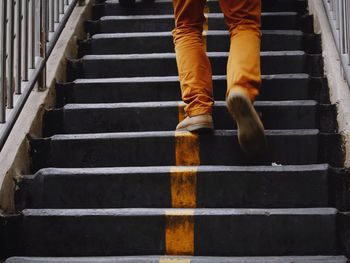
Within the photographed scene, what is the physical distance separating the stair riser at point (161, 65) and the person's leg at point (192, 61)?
62 centimetres

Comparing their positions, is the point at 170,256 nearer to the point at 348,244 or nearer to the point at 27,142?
the point at 348,244

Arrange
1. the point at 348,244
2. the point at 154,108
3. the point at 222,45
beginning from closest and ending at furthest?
the point at 348,244, the point at 154,108, the point at 222,45

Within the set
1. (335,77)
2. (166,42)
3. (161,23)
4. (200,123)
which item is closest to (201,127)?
(200,123)

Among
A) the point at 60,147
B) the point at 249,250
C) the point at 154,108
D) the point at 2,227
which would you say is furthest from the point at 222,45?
the point at 2,227

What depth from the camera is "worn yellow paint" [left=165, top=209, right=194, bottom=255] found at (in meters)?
2.35

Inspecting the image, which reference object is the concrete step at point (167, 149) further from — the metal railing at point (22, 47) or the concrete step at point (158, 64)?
the concrete step at point (158, 64)

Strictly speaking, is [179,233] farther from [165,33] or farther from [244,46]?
[165,33]

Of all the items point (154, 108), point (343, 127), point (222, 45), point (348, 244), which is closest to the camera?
point (348, 244)

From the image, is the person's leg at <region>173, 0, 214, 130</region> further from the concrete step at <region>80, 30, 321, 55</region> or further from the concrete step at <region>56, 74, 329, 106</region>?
the concrete step at <region>80, 30, 321, 55</region>

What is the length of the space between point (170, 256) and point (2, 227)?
758 millimetres

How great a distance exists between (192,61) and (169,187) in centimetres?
64

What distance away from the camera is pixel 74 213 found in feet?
7.94

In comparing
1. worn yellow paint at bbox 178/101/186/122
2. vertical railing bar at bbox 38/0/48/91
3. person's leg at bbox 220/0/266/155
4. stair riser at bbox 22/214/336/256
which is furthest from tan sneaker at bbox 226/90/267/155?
vertical railing bar at bbox 38/0/48/91

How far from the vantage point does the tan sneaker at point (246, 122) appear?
7.45 ft
